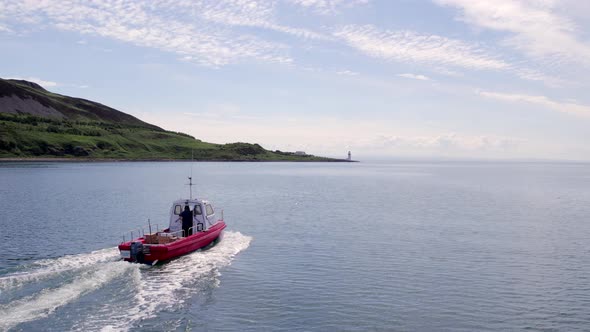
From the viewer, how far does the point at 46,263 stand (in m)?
33.3

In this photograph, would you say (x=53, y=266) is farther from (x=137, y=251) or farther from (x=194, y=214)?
(x=194, y=214)

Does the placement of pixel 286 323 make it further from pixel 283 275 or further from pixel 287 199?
pixel 287 199

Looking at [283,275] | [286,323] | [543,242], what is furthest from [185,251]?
[543,242]

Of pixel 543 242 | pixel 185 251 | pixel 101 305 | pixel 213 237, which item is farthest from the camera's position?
pixel 543 242

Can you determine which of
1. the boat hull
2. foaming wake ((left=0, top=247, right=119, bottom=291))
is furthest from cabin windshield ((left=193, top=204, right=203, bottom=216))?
foaming wake ((left=0, top=247, right=119, bottom=291))

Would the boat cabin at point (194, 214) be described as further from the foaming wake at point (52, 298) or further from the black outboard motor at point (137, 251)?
the foaming wake at point (52, 298)

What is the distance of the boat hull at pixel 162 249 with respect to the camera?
33.3 metres

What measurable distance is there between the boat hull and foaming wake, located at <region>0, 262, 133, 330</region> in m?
1.34

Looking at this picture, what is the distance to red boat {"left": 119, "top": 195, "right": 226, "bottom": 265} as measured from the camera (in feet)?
110

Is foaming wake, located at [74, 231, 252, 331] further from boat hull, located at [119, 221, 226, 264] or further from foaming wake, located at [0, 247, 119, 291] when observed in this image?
foaming wake, located at [0, 247, 119, 291]

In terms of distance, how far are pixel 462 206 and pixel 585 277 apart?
42549 millimetres

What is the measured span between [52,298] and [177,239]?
1258 centimetres

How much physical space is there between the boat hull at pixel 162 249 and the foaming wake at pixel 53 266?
2.65m

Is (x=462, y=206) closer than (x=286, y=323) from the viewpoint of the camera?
No
